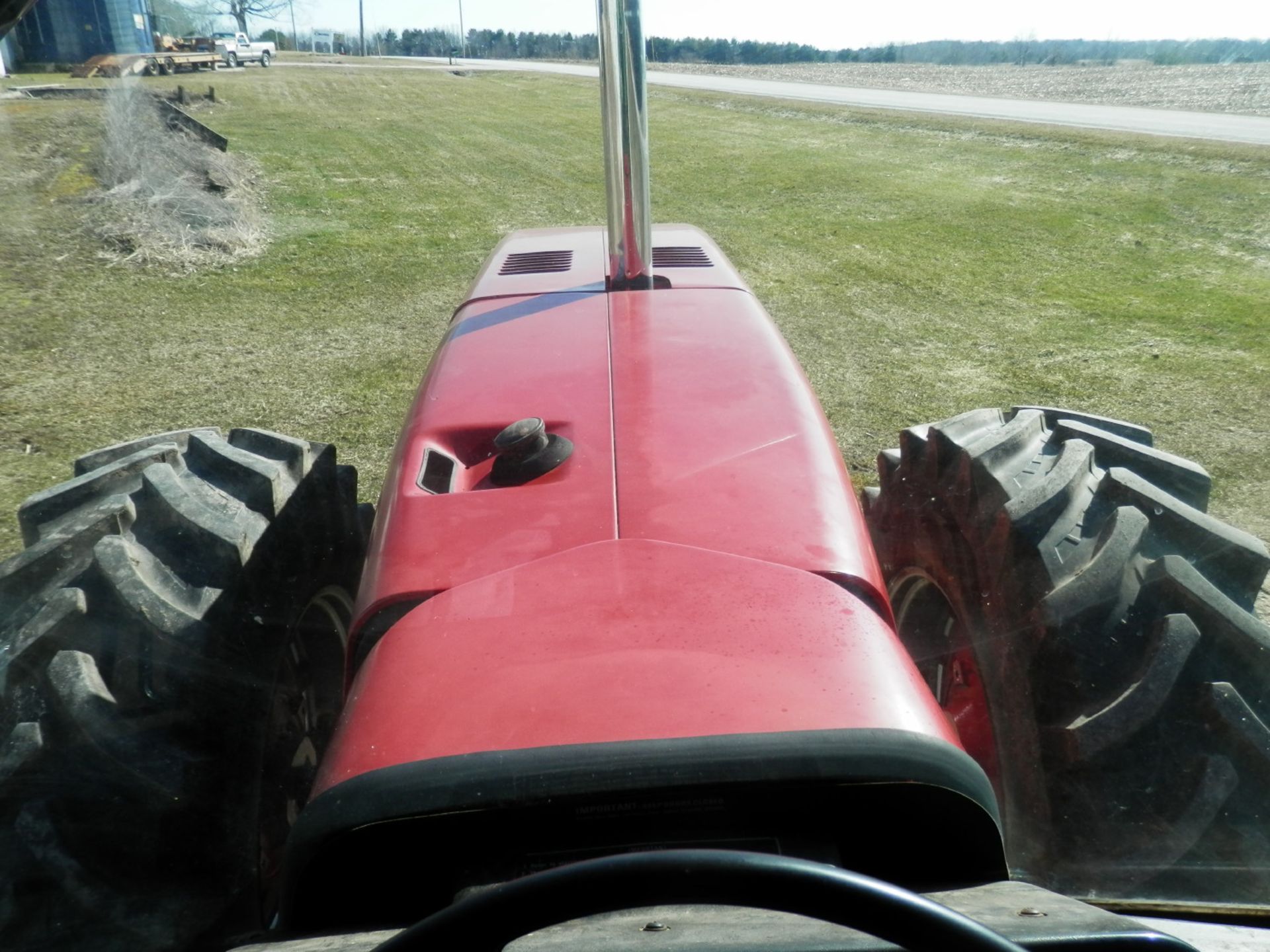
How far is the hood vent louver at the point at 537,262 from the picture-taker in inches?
104

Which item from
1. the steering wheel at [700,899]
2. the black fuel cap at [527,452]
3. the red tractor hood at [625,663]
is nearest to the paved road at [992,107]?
the black fuel cap at [527,452]

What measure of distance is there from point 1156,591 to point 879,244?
7172 mm

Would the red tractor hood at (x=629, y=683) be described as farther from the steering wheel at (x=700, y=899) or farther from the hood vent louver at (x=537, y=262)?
the hood vent louver at (x=537, y=262)

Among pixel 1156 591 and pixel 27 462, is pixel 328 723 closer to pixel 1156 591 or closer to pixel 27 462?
pixel 1156 591

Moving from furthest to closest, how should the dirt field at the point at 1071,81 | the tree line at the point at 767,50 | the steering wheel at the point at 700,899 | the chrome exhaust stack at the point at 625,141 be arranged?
the dirt field at the point at 1071,81
the tree line at the point at 767,50
the chrome exhaust stack at the point at 625,141
the steering wheel at the point at 700,899

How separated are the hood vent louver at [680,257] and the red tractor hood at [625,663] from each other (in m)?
1.36

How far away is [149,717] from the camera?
1.64 m

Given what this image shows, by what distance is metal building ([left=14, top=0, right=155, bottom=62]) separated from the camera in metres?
2.12

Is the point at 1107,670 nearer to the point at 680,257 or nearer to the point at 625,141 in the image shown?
the point at 625,141

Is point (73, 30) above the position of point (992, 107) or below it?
above

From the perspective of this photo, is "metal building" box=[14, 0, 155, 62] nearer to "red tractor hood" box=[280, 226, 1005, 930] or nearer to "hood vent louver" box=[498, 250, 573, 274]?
"hood vent louver" box=[498, 250, 573, 274]

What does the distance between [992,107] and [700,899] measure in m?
19.3

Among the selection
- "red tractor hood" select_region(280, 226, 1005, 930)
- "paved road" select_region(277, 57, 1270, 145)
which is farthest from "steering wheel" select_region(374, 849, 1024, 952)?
"paved road" select_region(277, 57, 1270, 145)

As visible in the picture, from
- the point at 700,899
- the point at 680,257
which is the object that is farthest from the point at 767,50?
the point at 700,899
